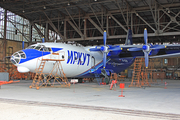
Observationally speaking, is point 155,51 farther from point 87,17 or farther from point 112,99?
point 87,17

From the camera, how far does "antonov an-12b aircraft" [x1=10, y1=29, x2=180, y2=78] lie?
18.2 meters

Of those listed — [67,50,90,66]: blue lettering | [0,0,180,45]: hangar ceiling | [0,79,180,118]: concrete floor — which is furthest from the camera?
[0,0,180,45]: hangar ceiling

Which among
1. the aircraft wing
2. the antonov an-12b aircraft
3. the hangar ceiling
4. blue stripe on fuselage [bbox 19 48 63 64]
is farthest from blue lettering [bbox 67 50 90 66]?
the hangar ceiling

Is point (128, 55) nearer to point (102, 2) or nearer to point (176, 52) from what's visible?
point (176, 52)

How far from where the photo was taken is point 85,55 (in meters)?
24.2

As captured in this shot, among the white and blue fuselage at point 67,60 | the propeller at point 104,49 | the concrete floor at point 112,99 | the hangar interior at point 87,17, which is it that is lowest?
the concrete floor at point 112,99

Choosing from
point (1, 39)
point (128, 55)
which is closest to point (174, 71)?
point (128, 55)

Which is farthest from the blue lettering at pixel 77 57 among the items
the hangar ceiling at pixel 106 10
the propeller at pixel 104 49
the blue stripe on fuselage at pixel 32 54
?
the hangar ceiling at pixel 106 10

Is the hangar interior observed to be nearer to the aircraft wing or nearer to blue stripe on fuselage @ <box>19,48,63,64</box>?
the aircraft wing

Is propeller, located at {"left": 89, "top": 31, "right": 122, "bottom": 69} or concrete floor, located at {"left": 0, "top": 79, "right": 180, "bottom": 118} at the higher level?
propeller, located at {"left": 89, "top": 31, "right": 122, "bottom": 69}

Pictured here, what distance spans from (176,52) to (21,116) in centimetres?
2237

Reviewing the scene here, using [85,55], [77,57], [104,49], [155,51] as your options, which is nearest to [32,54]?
[77,57]

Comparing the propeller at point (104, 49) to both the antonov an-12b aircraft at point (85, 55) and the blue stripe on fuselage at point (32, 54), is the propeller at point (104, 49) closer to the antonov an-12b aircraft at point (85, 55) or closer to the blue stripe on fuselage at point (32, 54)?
the antonov an-12b aircraft at point (85, 55)

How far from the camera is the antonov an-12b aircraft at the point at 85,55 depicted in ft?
59.6
